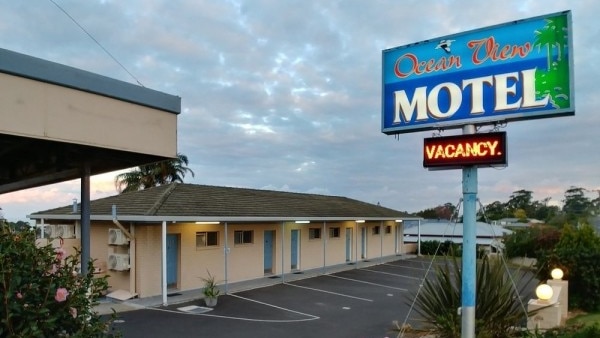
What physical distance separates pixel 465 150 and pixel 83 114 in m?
6.30

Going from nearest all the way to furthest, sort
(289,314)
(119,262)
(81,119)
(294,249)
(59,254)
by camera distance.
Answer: (59,254) → (81,119) → (289,314) → (119,262) → (294,249)

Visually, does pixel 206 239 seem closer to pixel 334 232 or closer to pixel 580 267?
pixel 334 232

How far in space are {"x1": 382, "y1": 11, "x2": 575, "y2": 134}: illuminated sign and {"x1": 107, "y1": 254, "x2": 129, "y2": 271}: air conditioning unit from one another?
35.5 feet

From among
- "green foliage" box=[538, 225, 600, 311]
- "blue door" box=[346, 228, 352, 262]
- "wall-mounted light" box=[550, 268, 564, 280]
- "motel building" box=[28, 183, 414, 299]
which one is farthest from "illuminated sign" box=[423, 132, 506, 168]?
"blue door" box=[346, 228, 352, 262]

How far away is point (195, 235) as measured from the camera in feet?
59.0

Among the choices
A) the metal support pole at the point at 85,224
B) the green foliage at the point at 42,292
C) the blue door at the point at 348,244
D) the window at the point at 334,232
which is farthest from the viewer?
the blue door at the point at 348,244

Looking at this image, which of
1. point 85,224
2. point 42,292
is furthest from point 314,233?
point 42,292

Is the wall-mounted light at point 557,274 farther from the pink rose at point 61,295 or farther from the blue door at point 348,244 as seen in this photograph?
the blue door at point 348,244

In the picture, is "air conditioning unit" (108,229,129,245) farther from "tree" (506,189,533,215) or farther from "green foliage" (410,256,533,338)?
"tree" (506,189,533,215)

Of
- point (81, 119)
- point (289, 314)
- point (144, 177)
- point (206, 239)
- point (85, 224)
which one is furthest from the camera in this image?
point (144, 177)

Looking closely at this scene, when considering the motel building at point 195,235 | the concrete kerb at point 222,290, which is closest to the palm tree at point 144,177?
the motel building at point 195,235

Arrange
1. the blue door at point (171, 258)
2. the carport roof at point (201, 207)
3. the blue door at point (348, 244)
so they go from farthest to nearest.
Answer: the blue door at point (348, 244) → the blue door at point (171, 258) → the carport roof at point (201, 207)

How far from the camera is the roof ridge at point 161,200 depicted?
15.7 metres

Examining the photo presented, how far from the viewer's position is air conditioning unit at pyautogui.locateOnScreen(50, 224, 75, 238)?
17.8 metres
